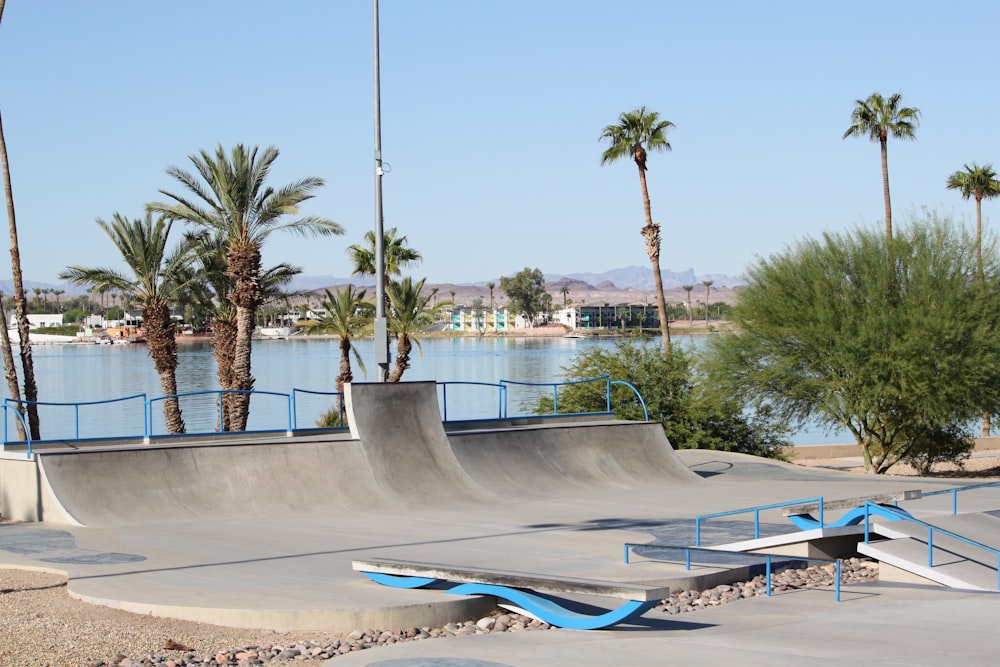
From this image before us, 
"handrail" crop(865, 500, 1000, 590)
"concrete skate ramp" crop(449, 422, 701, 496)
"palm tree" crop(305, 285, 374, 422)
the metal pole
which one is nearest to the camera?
"handrail" crop(865, 500, 1000, 590)

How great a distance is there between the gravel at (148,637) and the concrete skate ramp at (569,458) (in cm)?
982

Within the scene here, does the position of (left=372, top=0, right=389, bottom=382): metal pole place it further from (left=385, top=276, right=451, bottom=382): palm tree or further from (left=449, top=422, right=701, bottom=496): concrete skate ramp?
(left=385, top=276, right=451, bottom=382): palm tree

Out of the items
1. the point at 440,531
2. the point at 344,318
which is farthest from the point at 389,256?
the point at 440,531

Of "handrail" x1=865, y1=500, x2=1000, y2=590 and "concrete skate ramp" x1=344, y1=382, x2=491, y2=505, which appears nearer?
"handrail" x1=865, y1=500, x2=1000, y2=590

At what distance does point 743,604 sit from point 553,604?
251 cm

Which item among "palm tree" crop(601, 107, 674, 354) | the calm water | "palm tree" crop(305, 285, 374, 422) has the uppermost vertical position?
"palm tree" crop(601, 107, 674, 354)

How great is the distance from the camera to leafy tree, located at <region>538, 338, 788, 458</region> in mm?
33781

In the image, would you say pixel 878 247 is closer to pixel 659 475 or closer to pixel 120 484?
pixel 659 475

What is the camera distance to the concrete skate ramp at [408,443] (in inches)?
794

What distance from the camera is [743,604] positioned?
12.2 meters

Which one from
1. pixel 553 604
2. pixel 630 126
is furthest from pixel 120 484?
pixel 630 126

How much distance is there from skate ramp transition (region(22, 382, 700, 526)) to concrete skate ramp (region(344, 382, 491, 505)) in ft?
0.08

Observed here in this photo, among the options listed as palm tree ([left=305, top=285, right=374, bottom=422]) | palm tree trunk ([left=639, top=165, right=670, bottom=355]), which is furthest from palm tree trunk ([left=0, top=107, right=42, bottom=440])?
palm tree trunk ([left=639, top=165, right=670, bottom=355])

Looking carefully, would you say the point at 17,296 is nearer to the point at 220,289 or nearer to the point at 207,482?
the point at 220,289
